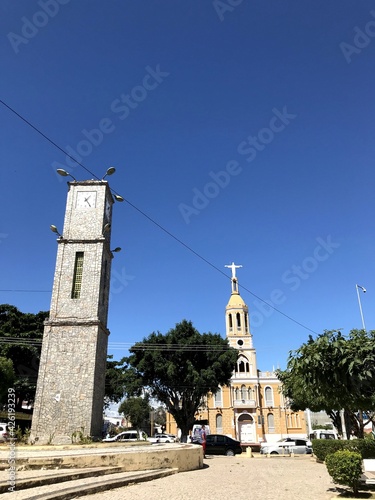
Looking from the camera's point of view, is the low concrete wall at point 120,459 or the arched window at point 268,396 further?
the arched window at point 268,396

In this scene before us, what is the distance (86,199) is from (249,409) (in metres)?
39.8

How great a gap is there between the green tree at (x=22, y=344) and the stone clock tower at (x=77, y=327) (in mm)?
18087

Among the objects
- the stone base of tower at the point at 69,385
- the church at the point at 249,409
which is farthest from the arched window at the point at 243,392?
the stone base of tower at the point at 69,385

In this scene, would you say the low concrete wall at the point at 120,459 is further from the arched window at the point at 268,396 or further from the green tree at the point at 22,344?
the arched window at the point at 268,396

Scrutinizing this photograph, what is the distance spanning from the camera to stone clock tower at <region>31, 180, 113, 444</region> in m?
15.7

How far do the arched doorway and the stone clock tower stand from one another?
3656 cm

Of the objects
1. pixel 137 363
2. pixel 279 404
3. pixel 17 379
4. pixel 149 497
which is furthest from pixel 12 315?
pixel 279 404

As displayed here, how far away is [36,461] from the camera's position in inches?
364

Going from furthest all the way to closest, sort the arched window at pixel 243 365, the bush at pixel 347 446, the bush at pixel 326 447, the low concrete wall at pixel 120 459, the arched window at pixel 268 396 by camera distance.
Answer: the arched window at pixel 243 365 → the arched window at pixel 268 396 → the bush at pixel 326 447 → the bush at pixel 347 446 → the low concrete wall at pixel 120 459

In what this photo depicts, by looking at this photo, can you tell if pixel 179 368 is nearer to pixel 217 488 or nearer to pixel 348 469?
pixel 217 488

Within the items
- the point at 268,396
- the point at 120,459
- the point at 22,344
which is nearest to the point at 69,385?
the point at 120,459

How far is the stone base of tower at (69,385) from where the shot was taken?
15.5 metres

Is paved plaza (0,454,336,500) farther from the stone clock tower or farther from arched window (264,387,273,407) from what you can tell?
arched window (264,387,273,407)

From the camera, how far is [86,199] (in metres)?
19.3
